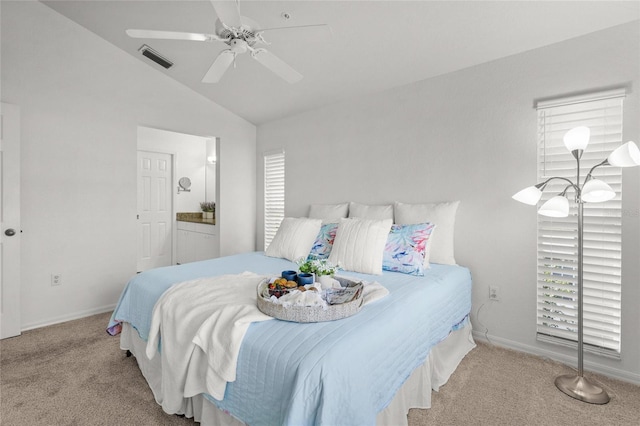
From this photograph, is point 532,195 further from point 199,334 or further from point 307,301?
point 199,334

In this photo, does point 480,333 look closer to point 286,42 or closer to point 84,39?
point 286,42

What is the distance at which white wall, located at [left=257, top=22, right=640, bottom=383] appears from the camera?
7.04ft

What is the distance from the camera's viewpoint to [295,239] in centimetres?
313

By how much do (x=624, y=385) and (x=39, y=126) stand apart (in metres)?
5.21

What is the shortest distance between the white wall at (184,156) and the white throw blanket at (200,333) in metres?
4.26

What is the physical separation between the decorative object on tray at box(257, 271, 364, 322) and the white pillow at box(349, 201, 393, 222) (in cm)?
143

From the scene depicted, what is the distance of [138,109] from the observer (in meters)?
3.70

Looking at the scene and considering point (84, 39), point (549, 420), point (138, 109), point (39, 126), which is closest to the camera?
point (549, 420)

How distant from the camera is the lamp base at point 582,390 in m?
1.92

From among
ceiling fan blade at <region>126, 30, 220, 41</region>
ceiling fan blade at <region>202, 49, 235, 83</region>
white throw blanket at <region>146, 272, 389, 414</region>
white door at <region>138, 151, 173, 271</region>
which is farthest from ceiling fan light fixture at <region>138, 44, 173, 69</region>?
white throw blanket at <region>146, 272, 389, 414</region>

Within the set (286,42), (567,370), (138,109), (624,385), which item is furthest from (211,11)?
(624,385)

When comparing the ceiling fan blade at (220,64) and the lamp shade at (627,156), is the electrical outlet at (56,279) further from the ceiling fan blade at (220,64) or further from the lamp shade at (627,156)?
the lamp shade at (627,156)

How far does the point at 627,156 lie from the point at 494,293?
4.52 feet

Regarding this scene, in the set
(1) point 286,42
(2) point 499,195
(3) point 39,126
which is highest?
(1) point 286,42
